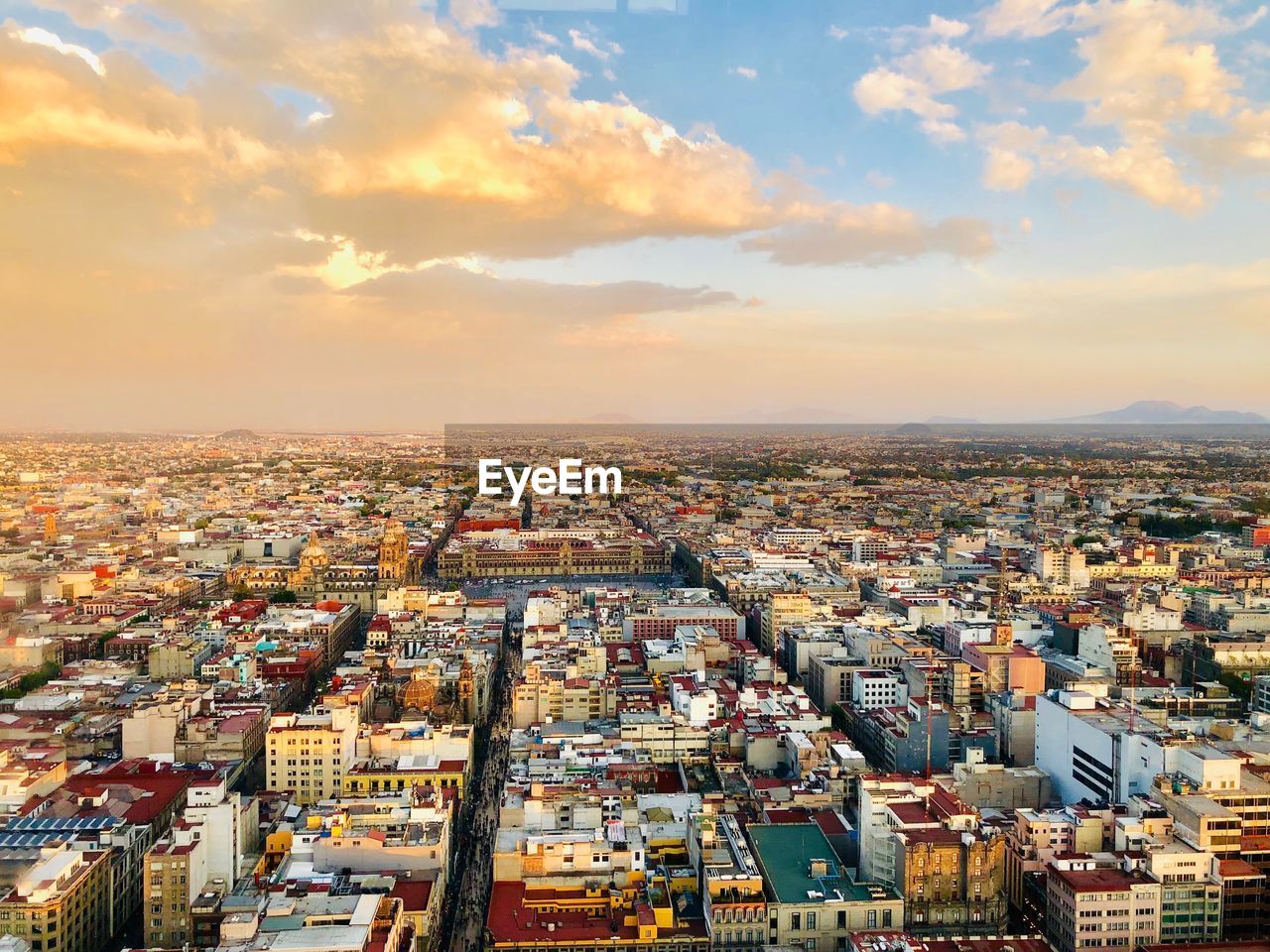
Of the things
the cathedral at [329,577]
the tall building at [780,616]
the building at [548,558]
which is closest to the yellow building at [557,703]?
the tall building at [780,616]

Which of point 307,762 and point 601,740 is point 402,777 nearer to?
point 307,762

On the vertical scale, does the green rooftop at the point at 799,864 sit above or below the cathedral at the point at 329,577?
below

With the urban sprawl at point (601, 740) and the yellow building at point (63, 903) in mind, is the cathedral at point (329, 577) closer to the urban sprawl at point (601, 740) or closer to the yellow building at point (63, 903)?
the urban sprawl at point (601, 740)

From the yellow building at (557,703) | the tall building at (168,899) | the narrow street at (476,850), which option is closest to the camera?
the tall building at (168,899)

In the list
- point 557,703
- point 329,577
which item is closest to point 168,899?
point 557,703

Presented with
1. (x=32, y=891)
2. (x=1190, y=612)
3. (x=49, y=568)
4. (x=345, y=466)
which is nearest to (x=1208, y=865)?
(x=32, y=891)

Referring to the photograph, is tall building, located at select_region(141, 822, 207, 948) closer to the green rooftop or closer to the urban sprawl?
the urban sprawl

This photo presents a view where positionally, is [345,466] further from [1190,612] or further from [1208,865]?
[1208,865]
